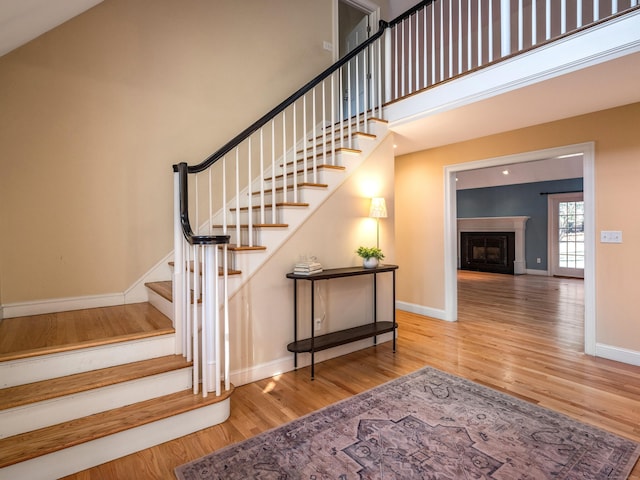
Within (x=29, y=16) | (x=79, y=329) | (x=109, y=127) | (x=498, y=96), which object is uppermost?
(x=29, y=16)

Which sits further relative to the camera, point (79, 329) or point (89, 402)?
point (79, 329)

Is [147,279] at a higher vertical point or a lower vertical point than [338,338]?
higher

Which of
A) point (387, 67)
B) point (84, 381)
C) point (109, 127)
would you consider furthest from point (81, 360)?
point (387, 67)

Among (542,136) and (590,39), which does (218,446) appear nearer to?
(590,39)

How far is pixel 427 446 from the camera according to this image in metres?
2.02

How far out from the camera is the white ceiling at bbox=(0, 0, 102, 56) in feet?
6.35

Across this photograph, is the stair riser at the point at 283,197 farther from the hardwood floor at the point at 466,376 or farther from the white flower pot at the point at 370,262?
the hardwood floor at the point at 466,376

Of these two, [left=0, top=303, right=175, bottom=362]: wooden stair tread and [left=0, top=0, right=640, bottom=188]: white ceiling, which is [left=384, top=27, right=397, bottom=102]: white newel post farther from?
[left=0, top=303, right=175, bottom=362]: wooden stair tread

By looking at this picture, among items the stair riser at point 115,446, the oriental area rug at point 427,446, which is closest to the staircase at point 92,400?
the stair riser at point 115,446

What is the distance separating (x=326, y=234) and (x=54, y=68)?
2.76 metres

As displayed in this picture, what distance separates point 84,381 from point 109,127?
7.47 feet

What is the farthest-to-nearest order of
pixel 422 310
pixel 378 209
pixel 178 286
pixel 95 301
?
pixel 422 310 → pixel 378 209 → pixel 95 301 → pixel 178 286

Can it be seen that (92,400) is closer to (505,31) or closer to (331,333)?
(331,333)

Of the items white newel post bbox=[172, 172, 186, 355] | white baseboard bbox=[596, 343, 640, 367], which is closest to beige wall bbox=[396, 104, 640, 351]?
white baseboard bbox=[596, 343, 640, 367]
